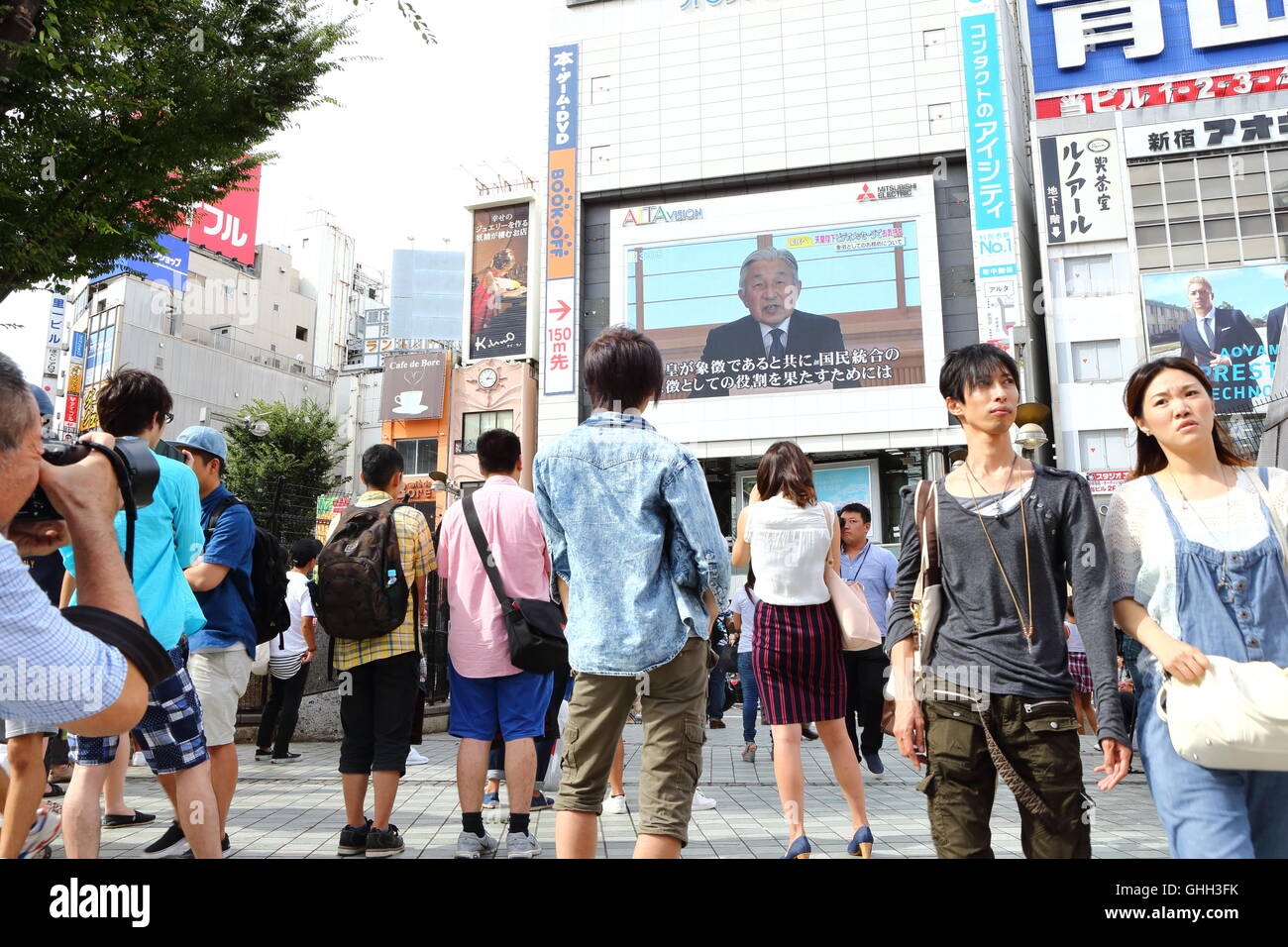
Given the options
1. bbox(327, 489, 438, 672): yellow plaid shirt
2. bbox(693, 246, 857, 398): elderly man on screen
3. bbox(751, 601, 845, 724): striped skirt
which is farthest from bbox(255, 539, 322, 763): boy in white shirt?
bbox(693, 246, 857, 398): elderly man on screen

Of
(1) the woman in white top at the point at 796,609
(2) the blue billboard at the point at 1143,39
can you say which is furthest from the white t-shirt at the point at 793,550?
(2) the blue billboard at the point at 1143,39

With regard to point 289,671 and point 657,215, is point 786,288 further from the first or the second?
point 289,671

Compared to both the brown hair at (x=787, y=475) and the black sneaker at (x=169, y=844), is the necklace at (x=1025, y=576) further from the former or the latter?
the black sneaker at (x=169, y=844)

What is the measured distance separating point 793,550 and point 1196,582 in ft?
6.93

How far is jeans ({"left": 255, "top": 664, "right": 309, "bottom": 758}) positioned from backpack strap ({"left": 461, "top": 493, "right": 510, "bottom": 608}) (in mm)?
3977

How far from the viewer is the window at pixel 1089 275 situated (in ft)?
93.1

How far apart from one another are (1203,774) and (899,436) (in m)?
29.6

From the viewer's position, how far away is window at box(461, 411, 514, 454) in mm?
37688

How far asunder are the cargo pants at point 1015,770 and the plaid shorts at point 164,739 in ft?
8.16

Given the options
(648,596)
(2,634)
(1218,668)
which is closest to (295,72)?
(648,596)

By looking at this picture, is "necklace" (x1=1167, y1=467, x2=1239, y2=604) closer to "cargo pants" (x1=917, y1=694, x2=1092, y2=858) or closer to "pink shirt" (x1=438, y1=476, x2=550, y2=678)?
"cargo pants" (x1=917, y1=694, x2=1092, y2=858)

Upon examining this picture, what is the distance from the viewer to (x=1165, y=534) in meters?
2.35

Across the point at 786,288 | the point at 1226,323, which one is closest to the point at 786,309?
the point at 786,288
